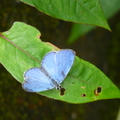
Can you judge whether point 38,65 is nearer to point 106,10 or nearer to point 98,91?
point 98,91

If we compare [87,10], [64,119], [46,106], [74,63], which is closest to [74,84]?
[74,63]

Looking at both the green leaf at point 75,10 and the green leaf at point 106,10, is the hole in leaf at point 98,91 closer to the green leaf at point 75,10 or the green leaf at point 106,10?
the green leaf at point 75,10

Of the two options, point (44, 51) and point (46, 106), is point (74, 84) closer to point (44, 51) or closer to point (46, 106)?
point (44, 51)

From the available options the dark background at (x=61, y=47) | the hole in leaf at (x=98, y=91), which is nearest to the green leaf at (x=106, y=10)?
the dark background at (x=61, y=47)

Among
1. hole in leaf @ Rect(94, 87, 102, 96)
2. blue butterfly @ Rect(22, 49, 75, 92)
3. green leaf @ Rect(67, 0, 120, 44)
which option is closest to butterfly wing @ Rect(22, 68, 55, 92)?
blue butterfly @ Rect(22, 49, 75, 92)

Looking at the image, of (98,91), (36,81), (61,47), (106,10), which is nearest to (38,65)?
(36,81)

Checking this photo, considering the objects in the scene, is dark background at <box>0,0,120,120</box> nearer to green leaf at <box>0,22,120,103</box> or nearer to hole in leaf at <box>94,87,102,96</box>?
green leaf at <box>0,22,120,103</box>
